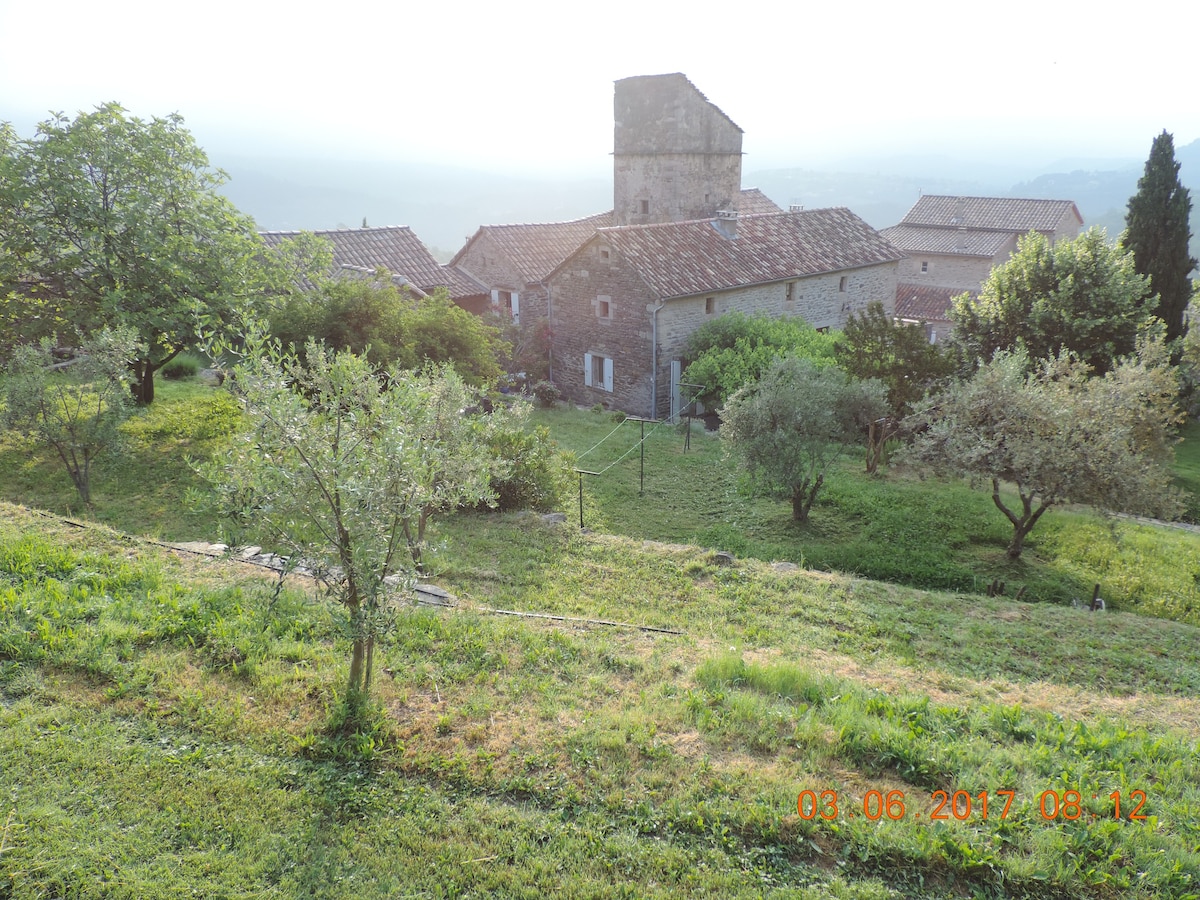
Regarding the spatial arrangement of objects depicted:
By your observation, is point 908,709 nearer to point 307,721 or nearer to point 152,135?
point 307,721

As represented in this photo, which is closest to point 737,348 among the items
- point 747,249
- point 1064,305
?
point 747,249

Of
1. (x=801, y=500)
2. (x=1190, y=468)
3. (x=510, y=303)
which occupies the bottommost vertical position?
(x=801, y=500)

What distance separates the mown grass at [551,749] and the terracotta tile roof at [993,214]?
136ft

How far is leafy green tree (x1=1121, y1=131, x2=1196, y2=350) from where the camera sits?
2759cm

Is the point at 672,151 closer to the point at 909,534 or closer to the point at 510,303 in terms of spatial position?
the point at 510,303

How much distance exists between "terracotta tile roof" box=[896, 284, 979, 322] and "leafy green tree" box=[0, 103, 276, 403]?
108ft

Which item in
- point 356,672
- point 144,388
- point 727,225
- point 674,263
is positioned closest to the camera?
point 356,672

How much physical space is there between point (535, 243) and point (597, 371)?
8.71m

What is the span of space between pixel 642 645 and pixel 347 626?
3.93 metres

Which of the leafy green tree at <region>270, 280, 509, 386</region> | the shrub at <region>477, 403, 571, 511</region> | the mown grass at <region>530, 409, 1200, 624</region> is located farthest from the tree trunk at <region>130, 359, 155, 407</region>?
the mown grass at <region>530, 409, 1200, 624</region>

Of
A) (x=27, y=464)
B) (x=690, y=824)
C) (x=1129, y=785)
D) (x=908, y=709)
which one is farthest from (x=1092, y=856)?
(x=27, y=464)

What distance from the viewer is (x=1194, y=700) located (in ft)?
29.1

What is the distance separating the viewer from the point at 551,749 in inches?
277

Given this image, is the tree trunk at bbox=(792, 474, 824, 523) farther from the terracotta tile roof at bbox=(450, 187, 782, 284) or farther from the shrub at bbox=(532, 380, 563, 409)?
the terracotta tile roof at bbox=(450, 187, 782, 284)
